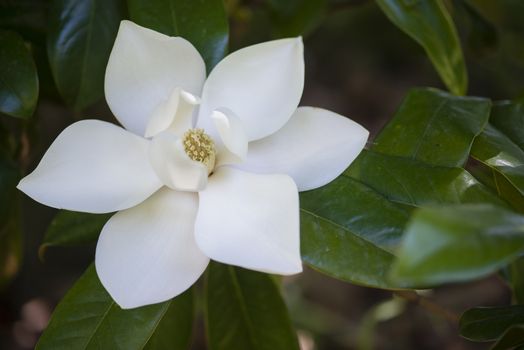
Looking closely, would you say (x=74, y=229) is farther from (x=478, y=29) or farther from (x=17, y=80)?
(x=478, y=29)

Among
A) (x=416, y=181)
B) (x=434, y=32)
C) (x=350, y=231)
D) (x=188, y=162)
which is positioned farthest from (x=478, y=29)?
(x=188, y=162)

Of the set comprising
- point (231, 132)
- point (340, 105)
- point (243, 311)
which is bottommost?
point (340, 105)

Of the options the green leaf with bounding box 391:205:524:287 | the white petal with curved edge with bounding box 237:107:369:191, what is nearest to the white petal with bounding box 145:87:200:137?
the white petal with curved edge with bounding box 237:107:369:191

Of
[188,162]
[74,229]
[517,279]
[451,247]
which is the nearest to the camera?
[451,247]

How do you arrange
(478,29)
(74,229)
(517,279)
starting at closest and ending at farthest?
(74,229)
(517,279)
(478,29)

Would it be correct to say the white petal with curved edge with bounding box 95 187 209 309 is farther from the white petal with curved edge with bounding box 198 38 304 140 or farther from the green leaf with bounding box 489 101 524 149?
the green leaf with bounding box 489 101 524 149

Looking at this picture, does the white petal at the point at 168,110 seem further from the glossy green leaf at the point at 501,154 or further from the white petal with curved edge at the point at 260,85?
the glossy green leaf at the point at 501,154
